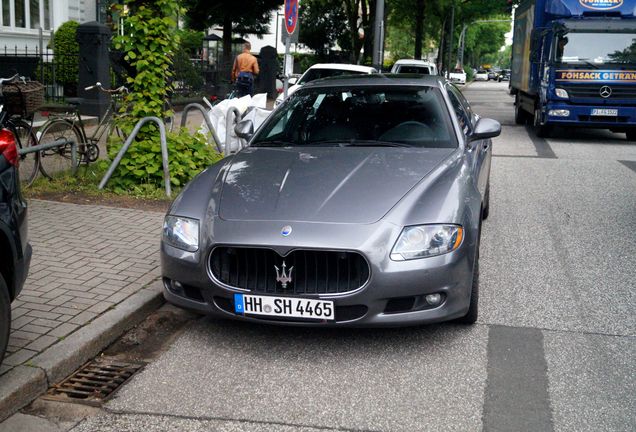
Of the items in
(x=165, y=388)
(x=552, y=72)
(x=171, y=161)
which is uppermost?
(x=552, y=72)

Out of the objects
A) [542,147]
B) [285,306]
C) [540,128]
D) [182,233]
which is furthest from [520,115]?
[285,306]

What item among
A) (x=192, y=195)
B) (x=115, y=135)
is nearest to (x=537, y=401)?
(x=192, y=195)

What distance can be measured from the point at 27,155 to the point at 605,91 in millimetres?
12125

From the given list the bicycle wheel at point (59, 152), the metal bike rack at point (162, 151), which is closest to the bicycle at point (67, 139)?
the bicycle wheel at point (59, 152)

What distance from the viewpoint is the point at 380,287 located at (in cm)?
435

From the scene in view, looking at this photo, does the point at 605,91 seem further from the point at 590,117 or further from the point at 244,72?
the point at 244,72

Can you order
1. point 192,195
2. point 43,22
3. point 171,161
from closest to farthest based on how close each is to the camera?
point 192,195
point 171,161
point 43,22

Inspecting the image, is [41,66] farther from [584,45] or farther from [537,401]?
[537,401]

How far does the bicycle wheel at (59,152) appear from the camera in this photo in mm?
9195

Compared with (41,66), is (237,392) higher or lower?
lower

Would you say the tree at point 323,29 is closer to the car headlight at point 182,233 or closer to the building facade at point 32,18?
the building facade at point 32,18

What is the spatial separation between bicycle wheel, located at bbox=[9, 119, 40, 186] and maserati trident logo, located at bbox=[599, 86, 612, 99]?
11.9 metres

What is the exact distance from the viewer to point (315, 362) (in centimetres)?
453

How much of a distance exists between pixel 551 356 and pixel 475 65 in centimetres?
13401
